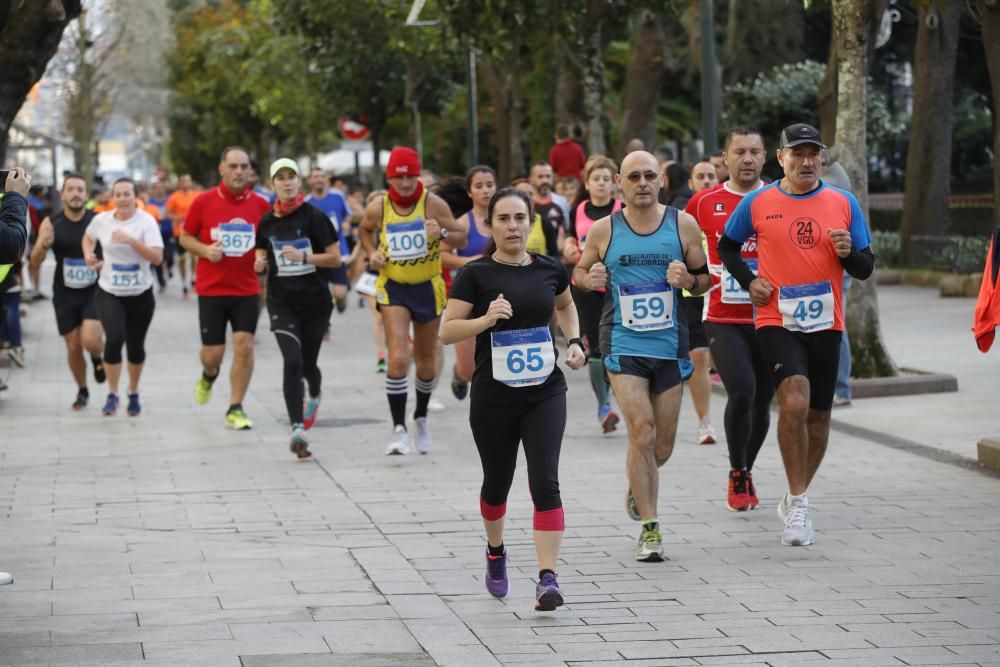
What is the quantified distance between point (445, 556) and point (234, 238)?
516 cm

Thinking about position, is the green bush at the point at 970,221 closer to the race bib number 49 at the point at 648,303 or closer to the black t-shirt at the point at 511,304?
the race bib number 49 at the point at 648,303

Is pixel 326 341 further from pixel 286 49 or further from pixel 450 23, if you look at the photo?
pixel 286 49

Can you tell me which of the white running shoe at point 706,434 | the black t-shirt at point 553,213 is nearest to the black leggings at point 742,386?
the white running shoe at point 706,434

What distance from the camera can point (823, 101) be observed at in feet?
70.7

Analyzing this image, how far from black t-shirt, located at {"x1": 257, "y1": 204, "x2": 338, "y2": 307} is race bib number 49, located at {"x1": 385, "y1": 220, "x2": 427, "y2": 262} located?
50 centimetres

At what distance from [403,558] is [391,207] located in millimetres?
4105

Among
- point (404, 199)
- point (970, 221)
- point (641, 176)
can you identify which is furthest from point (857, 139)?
point (970, 221)

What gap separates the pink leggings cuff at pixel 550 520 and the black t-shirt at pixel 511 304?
0.47m

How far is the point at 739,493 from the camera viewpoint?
896 centimetres

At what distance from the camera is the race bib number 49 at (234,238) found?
12547 mm

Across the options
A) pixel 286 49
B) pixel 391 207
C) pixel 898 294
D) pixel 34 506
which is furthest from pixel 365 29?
pixel 34 506

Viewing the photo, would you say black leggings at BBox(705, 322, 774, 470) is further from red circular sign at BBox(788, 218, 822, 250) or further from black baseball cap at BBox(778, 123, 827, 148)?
black baseball cap at BBox(778, 123, 827, 148)

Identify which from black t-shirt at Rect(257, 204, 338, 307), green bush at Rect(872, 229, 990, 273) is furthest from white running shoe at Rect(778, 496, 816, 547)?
green bush at Rect(872, 229, 990, 273)

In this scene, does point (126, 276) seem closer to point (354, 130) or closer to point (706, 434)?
point (706, 434)
